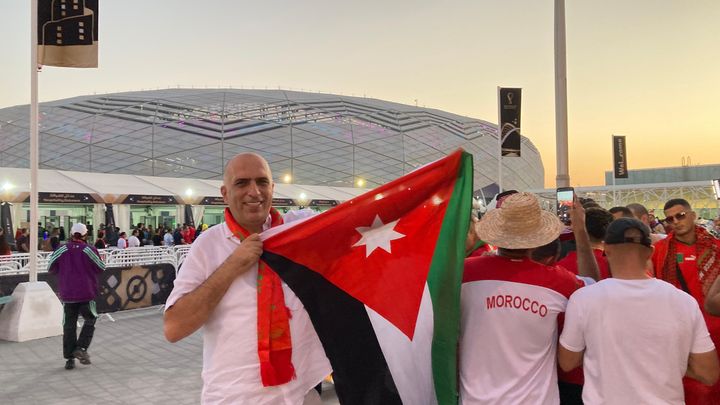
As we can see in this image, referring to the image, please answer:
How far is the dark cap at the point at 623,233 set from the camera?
2.20m

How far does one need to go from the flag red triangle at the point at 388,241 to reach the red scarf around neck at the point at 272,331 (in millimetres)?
Answer: 189

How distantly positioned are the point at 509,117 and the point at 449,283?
46.9 ft

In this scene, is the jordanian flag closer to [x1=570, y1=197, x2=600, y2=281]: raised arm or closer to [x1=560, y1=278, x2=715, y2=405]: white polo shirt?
[x1=560, y1=278, x2=715, y2=405]: white polo shirt

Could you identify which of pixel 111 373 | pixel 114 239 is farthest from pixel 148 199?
pixel 111 373

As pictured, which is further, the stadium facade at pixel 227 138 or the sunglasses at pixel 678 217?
the stadium facade at pixel 227 138

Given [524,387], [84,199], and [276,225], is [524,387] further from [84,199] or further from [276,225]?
[84,199]

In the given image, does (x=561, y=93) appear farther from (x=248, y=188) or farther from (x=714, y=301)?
(x=248, y=188)

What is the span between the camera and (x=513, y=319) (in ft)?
7.16

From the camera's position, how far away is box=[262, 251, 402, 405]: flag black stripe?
229cm

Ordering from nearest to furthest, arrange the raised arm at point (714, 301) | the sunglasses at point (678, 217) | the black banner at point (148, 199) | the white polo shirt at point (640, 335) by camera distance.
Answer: the white polo shirt at point (640, 335) → the raised arm at point (714, 301) → the sunglasses at point (678, 217) → the black banner at point (148, 199)

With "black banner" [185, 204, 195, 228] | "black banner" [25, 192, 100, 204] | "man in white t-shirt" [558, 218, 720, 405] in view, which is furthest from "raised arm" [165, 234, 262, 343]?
"black banner" [185, 204, 195, 228]

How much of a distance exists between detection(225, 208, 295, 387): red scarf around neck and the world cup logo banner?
7902 millimetres

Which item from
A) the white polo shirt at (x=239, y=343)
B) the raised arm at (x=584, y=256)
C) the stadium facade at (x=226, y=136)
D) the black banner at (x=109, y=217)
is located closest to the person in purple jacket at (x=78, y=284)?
the white polo shirt at (x=239, y=343)

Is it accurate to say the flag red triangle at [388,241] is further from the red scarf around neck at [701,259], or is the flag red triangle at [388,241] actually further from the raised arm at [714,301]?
the red scarf around neck at [701,259]
